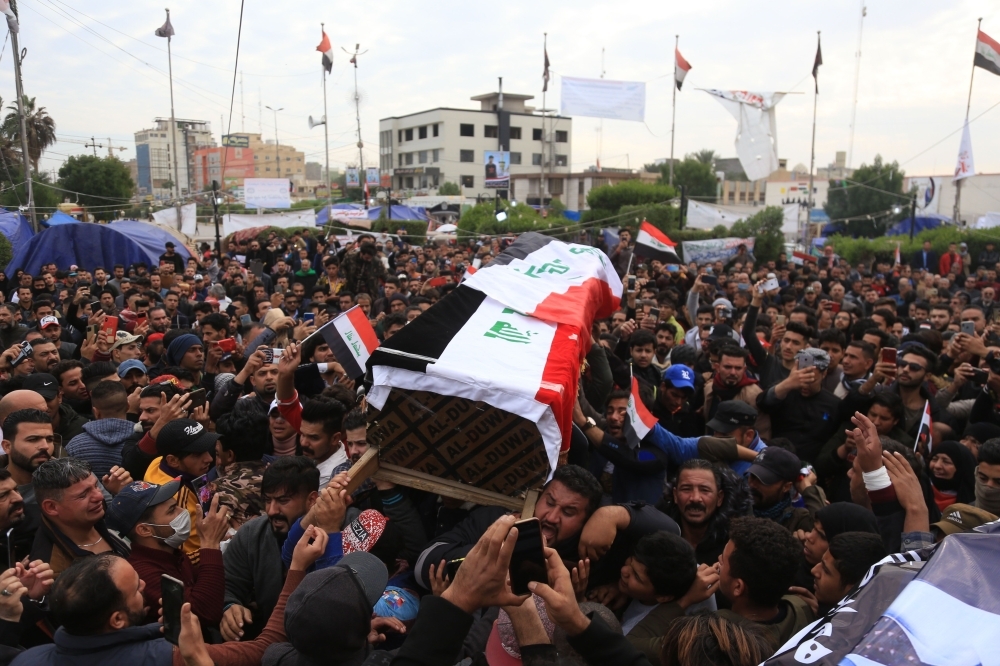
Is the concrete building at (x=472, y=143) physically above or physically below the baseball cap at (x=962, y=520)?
above

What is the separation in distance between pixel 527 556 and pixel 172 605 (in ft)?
3.39

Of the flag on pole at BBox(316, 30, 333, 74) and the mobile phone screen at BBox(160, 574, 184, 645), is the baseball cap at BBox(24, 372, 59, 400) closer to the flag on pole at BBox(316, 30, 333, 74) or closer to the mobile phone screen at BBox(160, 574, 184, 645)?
the mobile phone screen at BBox(160, 574, 184, 645)

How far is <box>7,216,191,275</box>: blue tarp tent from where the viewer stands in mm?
14141

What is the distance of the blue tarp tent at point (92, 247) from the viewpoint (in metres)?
14.1

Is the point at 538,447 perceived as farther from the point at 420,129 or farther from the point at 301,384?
the point at 420,129

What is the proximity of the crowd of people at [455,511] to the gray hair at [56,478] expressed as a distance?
0.01m

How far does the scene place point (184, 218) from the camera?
930 inches

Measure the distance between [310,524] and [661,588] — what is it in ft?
4.37

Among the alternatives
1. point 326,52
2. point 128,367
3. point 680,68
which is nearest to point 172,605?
point 128,367

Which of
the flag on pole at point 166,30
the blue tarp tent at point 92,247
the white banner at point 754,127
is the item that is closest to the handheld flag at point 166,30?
the flag on pole at point 166,30

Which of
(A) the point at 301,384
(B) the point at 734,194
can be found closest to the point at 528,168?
(B) the point at 734,194

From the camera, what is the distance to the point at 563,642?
2221 millimetres

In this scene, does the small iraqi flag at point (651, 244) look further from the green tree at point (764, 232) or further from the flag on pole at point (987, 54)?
the flag on pole at point (987, 54)

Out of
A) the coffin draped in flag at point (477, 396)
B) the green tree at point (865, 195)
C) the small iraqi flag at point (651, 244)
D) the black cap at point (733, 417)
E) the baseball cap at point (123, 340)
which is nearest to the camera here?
the coffin draped in flag at point (477, 396)
